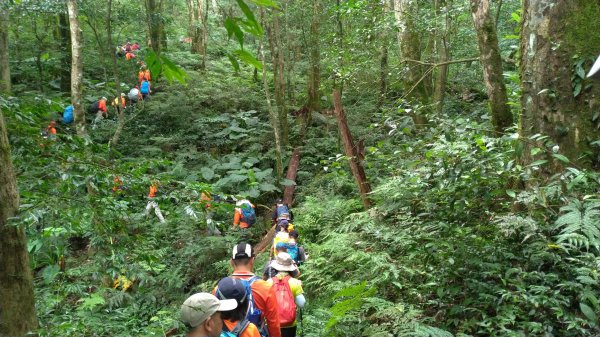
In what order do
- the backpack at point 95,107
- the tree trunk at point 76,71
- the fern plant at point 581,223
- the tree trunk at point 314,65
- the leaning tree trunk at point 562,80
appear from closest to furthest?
the fern plant at point 581,223 < the leaning tree trunk at point 562,80 < the tree trunk at point 76,71 < the tree trunk at point 314,65 < the backpack at point 95,107

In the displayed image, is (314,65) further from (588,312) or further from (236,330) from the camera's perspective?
(236,330)

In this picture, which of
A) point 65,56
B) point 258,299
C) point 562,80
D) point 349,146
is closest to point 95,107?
point 65,56

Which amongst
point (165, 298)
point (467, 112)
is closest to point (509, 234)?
point (165, 298)

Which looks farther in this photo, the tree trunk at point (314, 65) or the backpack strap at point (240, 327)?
the tree trunk at point (314, 65)

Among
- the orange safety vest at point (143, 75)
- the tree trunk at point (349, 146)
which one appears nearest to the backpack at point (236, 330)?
the tree trunk at point (349, 146)

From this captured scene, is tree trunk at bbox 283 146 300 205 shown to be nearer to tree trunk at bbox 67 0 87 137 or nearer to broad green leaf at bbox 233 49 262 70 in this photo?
tree trunk at bbox 67 0 87 137

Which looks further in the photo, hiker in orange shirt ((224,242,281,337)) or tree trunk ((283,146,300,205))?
tree trunk ((283,146,300,205))

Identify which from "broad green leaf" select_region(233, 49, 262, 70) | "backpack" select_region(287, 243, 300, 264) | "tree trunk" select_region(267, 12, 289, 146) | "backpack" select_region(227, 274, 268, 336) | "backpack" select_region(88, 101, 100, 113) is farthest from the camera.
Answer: "backpack" select_region(88, 101, 100, 113)

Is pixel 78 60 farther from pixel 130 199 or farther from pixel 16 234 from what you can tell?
pixel 16 234

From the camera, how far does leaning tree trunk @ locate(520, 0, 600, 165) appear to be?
15.9 ft

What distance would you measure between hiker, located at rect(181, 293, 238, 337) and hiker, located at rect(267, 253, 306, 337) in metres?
1.93

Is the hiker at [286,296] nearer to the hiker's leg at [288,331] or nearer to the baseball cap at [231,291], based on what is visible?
the hiker's leg at [288,331]

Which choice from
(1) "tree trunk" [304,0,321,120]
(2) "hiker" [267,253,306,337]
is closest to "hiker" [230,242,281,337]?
(2) "hiker" [267,253,306,337]

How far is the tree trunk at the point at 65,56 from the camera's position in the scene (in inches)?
754
